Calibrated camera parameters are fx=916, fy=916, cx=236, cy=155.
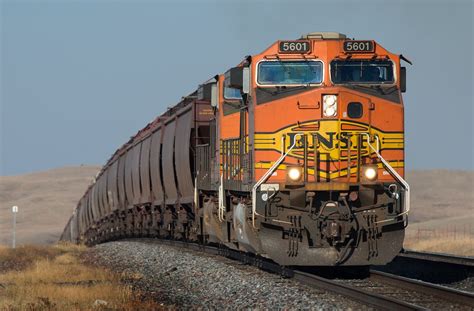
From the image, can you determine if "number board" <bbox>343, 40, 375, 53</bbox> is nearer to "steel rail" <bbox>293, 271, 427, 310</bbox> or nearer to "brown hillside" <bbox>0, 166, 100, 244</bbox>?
"steel rail" <bbox>293, 271, 427, 310</bbox>

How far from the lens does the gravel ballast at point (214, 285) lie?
1365 centimetres

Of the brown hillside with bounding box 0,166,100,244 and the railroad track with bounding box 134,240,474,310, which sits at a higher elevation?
the railroad track with bounding box 134,240,474,310

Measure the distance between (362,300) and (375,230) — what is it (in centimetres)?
262

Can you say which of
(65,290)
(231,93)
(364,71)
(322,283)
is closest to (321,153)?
(364,71)

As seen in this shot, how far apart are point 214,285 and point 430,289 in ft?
12.6

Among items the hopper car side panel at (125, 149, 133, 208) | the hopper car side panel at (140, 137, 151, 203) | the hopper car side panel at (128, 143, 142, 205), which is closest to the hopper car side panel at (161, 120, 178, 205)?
the hopper car side panel at (140, 137, 151, 203)

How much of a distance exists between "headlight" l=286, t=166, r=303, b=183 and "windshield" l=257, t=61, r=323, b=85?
1600 mm

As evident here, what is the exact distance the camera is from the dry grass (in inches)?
539

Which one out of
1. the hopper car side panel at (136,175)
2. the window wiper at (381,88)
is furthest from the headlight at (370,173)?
the hopper car side panel at (136,175)

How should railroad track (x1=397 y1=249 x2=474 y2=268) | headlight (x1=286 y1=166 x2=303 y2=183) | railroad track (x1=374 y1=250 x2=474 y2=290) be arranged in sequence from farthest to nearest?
1. railroad track (x1=397 y1=249 x2=474 y2=268)
2. railroad track (x1=374 y1=250 x2=474 y2=290)
3. headlight (x1=286 y1=166 x2=303 y2=183)

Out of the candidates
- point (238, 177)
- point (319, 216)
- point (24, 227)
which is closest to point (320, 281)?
point (319, 216)

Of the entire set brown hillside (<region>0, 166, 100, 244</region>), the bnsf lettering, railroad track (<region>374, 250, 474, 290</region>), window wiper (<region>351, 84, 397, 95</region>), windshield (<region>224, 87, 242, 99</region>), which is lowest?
brown hillside (<region>0, 166, 100, 244</region>)

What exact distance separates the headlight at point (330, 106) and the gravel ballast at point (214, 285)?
304 cm

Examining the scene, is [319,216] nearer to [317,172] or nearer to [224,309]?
[317,172]
